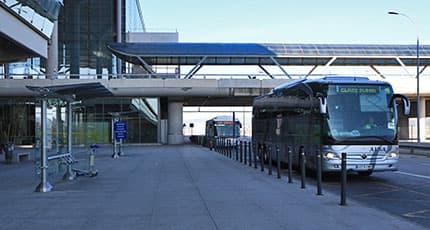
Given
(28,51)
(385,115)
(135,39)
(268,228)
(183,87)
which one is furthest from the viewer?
(135,39)

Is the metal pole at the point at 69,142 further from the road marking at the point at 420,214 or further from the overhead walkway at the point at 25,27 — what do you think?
the road marking at the point at 420,214

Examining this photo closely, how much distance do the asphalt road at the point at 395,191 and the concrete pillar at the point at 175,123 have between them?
120 feet

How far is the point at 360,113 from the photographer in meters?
16.2

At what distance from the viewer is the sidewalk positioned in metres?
8.86

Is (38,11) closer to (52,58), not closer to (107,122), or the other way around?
(52,58)

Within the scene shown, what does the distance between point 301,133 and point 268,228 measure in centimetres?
984

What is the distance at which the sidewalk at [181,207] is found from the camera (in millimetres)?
8859

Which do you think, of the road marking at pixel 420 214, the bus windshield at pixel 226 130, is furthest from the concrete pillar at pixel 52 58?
the road marking at pixel 420 214

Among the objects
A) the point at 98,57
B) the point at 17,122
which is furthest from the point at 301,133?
the point at 98,57

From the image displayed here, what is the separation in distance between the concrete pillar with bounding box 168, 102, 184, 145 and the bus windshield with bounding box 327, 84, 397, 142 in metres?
39.2

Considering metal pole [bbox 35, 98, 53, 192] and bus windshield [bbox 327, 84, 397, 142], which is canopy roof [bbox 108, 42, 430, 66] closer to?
bus windshield [bbox 327, 84, 397, 142]

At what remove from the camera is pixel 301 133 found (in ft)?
59.1

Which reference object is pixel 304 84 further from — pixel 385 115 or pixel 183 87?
pixel 183 87

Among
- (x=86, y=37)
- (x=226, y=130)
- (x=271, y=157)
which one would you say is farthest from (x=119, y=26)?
(x=271, y=157)
